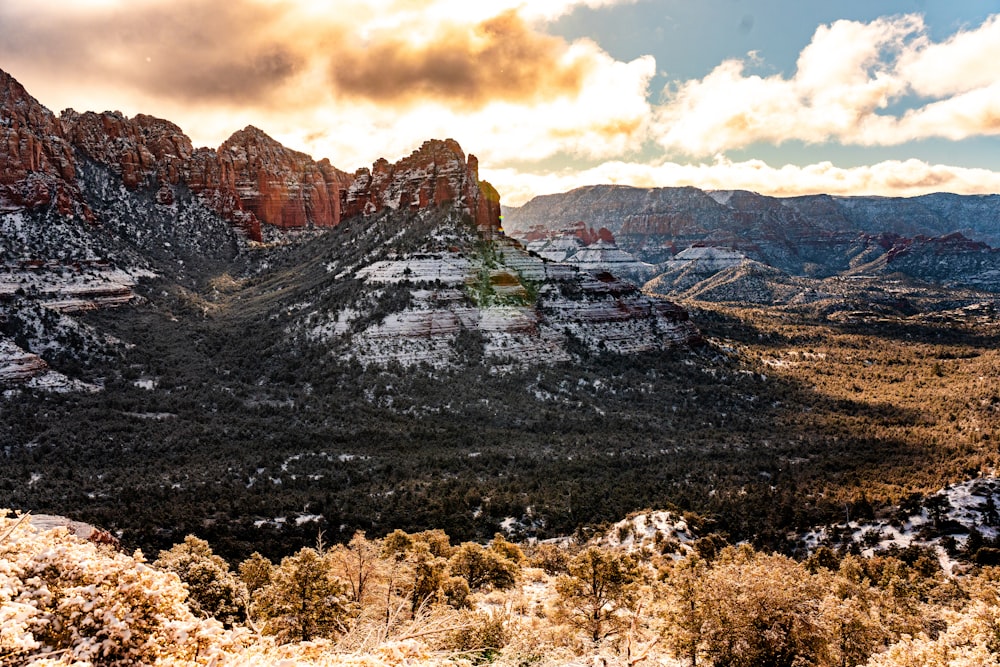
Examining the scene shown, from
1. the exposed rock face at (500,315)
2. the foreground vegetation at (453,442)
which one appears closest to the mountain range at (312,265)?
the exposed rock face at (500,315)

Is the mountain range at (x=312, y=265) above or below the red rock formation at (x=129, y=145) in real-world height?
below

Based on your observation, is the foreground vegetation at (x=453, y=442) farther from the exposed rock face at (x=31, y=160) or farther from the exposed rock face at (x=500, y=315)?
the exposed rock face at (x=31, y=160)

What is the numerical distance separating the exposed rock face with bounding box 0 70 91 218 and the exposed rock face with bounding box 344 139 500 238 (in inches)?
1958

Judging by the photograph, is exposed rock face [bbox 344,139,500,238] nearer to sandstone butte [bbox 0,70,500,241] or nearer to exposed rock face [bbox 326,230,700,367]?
sandstone butte [bbox 0,70,500,241]

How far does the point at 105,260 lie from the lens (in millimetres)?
82500

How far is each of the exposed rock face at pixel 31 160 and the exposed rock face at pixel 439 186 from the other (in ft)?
163

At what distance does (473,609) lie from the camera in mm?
21250

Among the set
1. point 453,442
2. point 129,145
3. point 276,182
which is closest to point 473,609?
point 453,442

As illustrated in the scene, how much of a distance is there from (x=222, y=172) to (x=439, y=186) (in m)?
80.5

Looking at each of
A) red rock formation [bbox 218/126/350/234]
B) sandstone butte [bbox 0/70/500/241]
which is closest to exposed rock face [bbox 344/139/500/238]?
sandstone butte [bbox 0/70/500/241]

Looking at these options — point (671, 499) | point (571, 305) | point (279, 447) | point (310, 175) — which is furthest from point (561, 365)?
point (310, 175)

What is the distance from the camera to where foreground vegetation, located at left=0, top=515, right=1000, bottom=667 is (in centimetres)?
765

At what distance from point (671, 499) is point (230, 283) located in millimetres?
98076

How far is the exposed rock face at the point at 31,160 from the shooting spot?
81.8 metres
